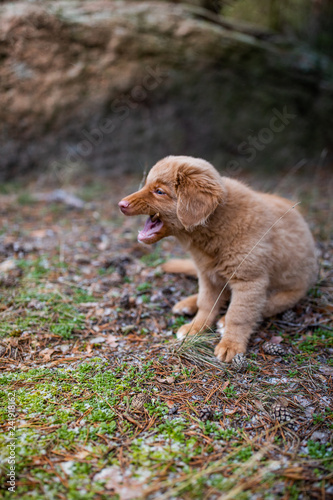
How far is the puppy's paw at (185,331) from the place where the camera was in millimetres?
3036

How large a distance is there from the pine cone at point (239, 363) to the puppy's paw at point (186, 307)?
0.78 m

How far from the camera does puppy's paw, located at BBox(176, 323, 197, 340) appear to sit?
304 centimetres

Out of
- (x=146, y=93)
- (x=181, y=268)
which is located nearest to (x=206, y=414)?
(x=181, y=268)

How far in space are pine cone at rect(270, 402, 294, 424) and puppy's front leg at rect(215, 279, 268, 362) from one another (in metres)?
0.60

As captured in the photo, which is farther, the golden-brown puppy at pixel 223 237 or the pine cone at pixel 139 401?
the golden-brown puppy at pixel 223 237

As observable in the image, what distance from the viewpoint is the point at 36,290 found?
3.54 m

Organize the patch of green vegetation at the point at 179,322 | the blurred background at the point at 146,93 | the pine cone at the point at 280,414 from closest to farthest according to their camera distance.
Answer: the pine cone at the point at 280,414 → the patch of green vegetation at the point at 179,322 → the blurred background at the point at 146,93

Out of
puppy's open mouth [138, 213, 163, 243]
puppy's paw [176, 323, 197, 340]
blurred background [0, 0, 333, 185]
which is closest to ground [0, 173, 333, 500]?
puppy's paw [176, 323, 197, 340]

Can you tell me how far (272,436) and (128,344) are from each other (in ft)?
4.26

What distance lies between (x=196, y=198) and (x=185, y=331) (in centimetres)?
110

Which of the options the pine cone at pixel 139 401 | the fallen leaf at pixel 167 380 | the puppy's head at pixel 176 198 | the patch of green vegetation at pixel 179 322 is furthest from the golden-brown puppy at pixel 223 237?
the pine cone at pixel 139 401

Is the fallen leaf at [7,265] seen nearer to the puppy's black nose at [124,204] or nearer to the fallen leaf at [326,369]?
the puppy's black nose at [124,204]

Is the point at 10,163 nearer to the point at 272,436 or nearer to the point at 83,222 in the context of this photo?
the point at 83,222

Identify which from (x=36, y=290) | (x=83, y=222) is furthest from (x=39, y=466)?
(x=83, y=222)
